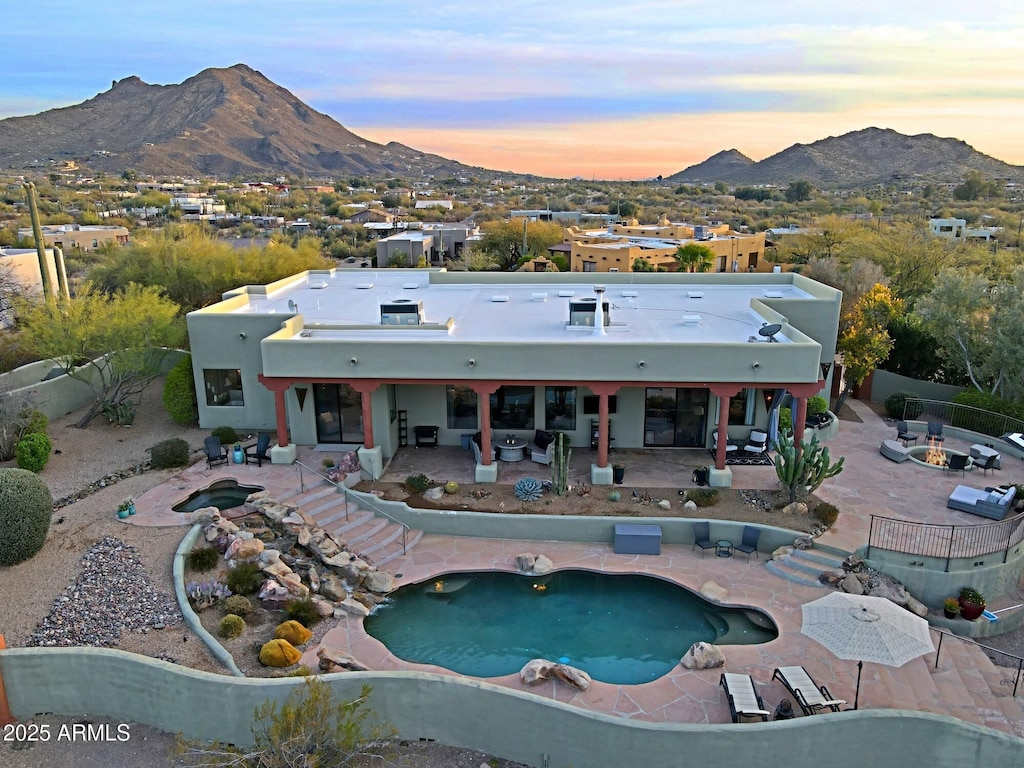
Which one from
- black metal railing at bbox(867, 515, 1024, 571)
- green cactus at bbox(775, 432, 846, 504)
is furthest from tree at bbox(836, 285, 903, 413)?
black metal railing at bbox(867, 515, 1024, 571)

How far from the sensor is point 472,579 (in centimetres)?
1636

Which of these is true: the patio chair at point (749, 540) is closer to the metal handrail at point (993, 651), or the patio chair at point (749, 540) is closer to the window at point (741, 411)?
the metal handrail at point (993, 651)

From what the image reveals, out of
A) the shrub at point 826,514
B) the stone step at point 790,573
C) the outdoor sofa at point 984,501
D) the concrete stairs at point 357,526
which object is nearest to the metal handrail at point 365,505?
the concrete stairs at point 357,526

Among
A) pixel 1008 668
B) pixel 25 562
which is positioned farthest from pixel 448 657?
pixel 1008 668

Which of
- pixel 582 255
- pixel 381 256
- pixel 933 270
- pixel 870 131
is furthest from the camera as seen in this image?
pixel 870 131

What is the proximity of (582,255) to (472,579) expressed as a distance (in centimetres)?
3419

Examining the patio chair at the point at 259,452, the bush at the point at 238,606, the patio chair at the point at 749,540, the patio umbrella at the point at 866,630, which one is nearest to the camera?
the patio umbrella at the point at 866,630

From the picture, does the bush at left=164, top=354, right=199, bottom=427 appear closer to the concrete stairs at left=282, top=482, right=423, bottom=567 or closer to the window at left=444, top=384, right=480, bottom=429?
the concrete stairs at left=282, top=482, right=423, bottom=567

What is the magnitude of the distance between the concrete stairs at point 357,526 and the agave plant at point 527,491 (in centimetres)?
271

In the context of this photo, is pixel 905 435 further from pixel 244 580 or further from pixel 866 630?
pixel 244 580

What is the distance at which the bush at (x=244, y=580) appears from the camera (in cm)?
1459

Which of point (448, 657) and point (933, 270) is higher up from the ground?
point (933, 270)

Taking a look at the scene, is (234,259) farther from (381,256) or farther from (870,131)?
(870,131)

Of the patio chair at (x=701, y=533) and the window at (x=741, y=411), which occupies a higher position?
the window at (x=741, y=411)
